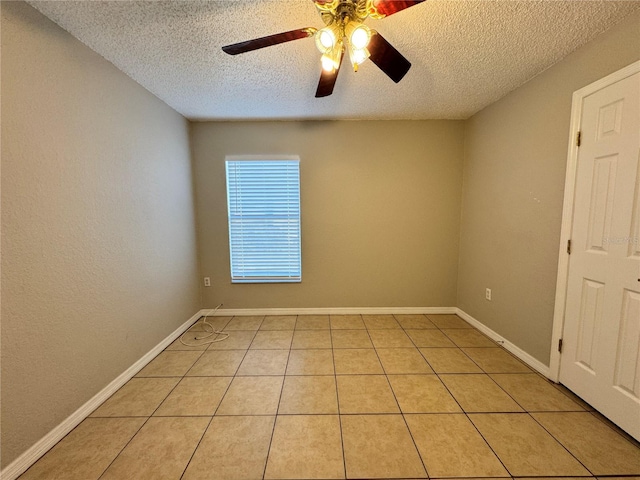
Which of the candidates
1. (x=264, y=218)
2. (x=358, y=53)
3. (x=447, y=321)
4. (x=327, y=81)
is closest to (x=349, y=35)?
(x=358, y=53)

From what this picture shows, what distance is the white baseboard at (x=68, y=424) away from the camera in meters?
1.20

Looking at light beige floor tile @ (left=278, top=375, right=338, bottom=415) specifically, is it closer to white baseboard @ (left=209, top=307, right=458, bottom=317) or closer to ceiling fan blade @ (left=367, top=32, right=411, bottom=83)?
white baseboard @ (left=209, top=307, right=458, bottom=317)

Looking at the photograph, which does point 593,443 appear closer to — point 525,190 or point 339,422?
point 339,422

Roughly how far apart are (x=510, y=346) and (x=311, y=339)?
1.90m

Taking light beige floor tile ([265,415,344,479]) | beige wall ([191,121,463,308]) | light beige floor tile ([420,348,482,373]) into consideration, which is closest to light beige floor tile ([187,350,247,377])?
light beige floor tile ([265,415,344,479])

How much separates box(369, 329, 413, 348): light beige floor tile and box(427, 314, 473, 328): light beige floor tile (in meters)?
0.56

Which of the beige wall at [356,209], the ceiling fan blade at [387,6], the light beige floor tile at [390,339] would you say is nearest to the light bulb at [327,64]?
the ceiling fan blade at [387,6]

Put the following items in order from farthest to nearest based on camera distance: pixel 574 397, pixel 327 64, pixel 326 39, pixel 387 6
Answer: pixel 574 397 → pixel 327 64 → pixel 326 39 → pixel 387 6

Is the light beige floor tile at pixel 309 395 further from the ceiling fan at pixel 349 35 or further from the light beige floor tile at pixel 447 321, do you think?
the ceiling fan at pixel 349 35

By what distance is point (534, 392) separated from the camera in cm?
174

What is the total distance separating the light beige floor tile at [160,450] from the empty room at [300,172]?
0.01 m

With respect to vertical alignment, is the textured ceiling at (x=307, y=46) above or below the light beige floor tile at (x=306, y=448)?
above

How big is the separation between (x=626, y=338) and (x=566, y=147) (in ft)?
4.26

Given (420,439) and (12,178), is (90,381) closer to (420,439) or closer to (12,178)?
(12,178)
